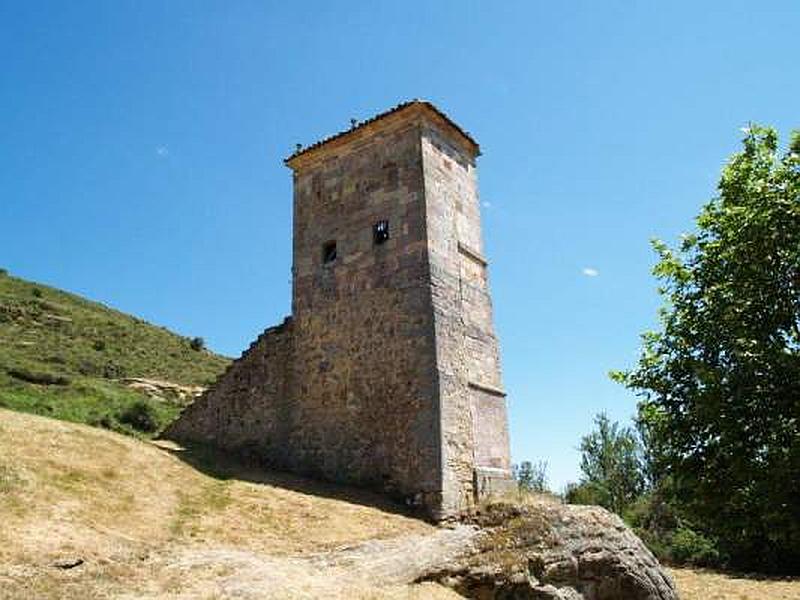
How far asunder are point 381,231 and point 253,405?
5.26 m

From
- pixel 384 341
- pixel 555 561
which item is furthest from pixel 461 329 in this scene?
pixel 555 561

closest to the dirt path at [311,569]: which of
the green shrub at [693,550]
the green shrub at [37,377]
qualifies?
the green shrub at [693,550]

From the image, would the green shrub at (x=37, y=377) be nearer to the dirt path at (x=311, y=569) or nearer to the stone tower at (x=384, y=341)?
the stone tower at (x=384, y=341)

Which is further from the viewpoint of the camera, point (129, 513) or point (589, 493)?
point (589, 493)

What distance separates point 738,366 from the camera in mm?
13289

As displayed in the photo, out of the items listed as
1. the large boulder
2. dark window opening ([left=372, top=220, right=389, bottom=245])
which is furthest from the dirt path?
dark window opening ([left=372, top=220, right=389, bottom=245])

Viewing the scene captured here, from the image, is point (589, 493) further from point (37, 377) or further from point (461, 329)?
point (37, 377)

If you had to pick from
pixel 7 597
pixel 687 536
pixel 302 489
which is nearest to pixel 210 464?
pixel 302 489

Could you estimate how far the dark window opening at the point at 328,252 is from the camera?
15867 mm

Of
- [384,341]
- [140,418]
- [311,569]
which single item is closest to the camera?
[311,569]

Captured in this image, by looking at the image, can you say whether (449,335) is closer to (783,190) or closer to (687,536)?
(783,190)

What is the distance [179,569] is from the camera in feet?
23.2

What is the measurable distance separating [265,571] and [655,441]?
10.3m

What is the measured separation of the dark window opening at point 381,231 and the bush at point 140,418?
9.97 metres
